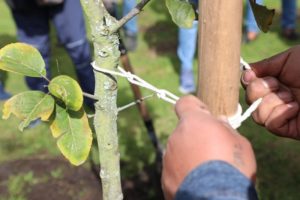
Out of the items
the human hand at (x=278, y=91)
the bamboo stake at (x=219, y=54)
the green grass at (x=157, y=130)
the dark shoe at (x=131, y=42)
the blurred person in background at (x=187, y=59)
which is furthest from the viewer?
the dark shoe at (x=131, y=42)

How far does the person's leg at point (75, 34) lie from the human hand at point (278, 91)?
192 cm

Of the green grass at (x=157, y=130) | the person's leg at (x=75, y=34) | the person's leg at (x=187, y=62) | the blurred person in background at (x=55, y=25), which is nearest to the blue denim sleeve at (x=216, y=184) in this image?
the green grass at (x=157, y=130)

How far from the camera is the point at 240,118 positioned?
1.04m

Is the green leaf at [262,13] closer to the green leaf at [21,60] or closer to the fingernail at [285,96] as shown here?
the fingernail at [285,96]

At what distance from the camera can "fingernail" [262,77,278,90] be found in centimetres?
126

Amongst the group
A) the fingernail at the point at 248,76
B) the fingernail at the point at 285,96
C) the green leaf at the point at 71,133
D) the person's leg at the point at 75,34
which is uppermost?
the green leaf at the point at 71,133

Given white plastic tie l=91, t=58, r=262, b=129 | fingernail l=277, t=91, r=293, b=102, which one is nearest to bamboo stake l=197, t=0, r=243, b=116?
white plastic tie l=91, t=58, r=262, b=129

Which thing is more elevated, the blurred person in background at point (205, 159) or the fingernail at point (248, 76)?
the blurred person in background at point (205, 159)

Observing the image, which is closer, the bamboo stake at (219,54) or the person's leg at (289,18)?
the bamboo stake at (219,54)

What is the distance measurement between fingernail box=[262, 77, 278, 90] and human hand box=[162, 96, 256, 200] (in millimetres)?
353

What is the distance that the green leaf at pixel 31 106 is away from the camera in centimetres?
97

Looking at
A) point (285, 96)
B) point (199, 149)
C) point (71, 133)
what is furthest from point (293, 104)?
point (71, 133)

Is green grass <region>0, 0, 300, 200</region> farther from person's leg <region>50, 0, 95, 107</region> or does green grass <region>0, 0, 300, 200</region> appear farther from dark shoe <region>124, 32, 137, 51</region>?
person's leg <region>50, 0, 95, 107</region>

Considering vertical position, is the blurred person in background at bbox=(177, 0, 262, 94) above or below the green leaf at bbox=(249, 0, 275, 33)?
below
